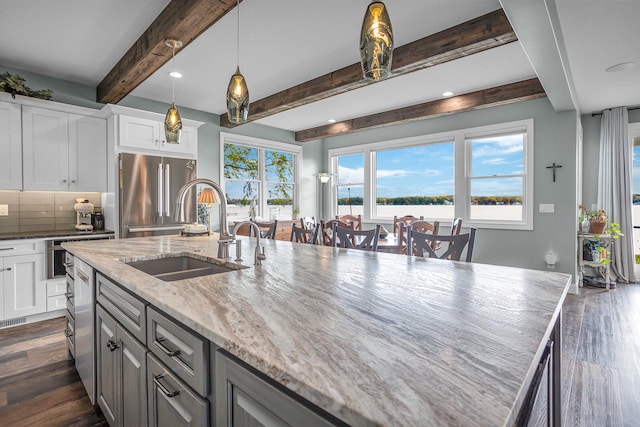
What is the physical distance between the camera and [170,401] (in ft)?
3.54

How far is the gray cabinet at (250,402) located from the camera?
637 mm

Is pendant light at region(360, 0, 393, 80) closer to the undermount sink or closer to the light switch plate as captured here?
the undermount sink

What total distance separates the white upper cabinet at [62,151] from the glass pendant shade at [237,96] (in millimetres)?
2596

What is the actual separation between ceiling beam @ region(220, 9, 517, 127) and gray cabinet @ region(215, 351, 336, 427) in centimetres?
299

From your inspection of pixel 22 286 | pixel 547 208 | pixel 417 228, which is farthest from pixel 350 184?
pixel 22 286

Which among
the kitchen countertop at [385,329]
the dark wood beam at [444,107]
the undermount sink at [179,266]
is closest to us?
the kitchen countertop at [385,329]

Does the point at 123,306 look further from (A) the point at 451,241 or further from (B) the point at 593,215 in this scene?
(B) the point at 593,215

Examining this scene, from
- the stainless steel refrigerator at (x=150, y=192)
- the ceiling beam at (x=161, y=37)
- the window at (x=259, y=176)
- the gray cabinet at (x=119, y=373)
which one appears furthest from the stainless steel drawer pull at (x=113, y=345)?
the window at (x=259, y=176)

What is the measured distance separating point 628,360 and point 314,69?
12.6 feet

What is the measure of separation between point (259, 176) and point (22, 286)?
371 cm

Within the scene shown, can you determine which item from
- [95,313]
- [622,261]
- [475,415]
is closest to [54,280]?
[95,313]

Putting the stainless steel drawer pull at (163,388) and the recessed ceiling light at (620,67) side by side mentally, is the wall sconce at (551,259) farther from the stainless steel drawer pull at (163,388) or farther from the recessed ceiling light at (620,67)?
the stainless steel drawer pull at (163,388)

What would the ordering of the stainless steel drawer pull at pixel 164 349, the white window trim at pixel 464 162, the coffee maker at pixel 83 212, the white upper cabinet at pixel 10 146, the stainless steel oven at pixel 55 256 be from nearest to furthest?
the stainless steel drawer pull at pixel 164 349
the white upper cabinet at pixel 10 146
the stainless steel oven at pixel 55 256
the coffee maker at pixel 83 212
the white window trim at pixel 464 162

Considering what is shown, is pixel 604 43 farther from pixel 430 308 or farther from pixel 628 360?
pixel 430 308
